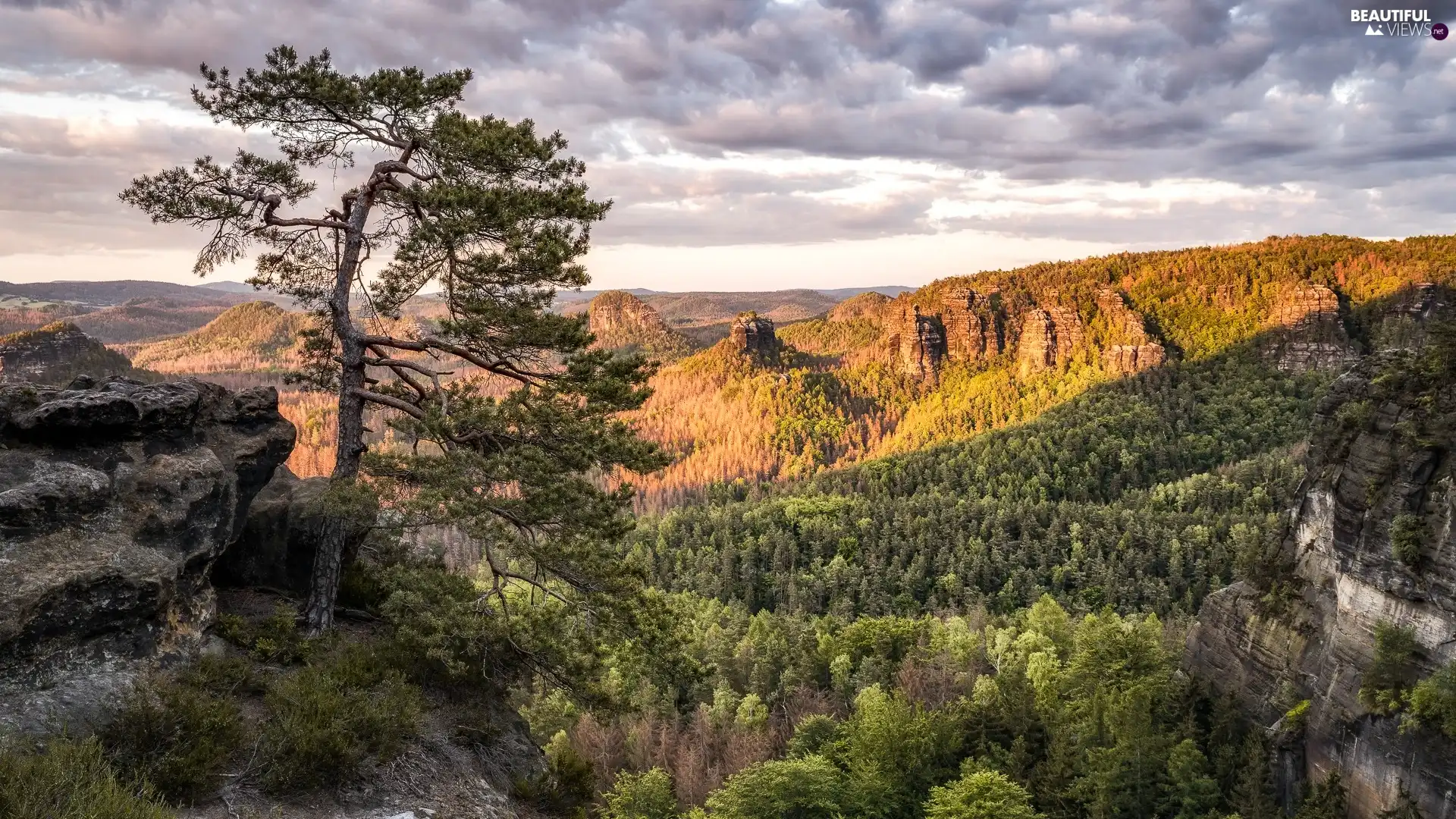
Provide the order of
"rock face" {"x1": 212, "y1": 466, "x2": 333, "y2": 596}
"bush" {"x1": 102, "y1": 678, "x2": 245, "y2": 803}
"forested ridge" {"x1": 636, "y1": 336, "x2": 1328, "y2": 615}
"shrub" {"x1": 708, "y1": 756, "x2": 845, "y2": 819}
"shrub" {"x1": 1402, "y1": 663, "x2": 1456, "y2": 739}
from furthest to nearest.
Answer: "forested ridge" {"x1": 636, "y1": 336, "x2": 1328, "y2": 615} < "shrub" {"x1": 708, "y1": 756, "x2": 845, "y2": 819} < "shrub" {"x1": 1402, "y1": 663, "x2": 1456, "y2": 739} < "rock face" {"x1": 212, "y1": 466, "x2": 333, "y2": 596} < "bush" {"x1": 102, "y1": 678, "x2": 245, "y2": 803}

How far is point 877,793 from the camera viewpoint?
37.9 m

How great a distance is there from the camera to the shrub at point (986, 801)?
31688 millimetres

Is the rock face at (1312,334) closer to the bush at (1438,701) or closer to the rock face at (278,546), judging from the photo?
the bush at (1438,701)

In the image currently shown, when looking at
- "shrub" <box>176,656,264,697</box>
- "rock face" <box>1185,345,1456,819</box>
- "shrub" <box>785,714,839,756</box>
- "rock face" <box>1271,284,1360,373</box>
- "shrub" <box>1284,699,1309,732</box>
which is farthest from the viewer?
"rock face" <box>1271,284,1360,373</box>

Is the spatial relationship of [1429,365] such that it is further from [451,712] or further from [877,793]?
[451,712]

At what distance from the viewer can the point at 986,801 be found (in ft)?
105

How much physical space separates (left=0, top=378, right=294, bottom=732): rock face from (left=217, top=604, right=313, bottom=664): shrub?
91 centimetres

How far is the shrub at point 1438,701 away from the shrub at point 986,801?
13.4 meters

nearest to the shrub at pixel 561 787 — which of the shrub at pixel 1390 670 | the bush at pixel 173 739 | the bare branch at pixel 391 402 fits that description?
the bush at pixel 173 739

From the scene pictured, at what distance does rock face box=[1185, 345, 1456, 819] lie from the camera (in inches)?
1070

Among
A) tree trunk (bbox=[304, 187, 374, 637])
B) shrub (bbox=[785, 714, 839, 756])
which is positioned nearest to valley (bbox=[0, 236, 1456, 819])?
shrub (bbox=[785, 714, 839, 756])

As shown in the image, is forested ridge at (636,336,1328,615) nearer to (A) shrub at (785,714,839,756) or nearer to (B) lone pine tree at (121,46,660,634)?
(A) shrub at (785,714,839,756)

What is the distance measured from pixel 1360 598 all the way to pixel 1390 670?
347cm

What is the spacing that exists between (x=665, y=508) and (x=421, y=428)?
140521 millimetres
